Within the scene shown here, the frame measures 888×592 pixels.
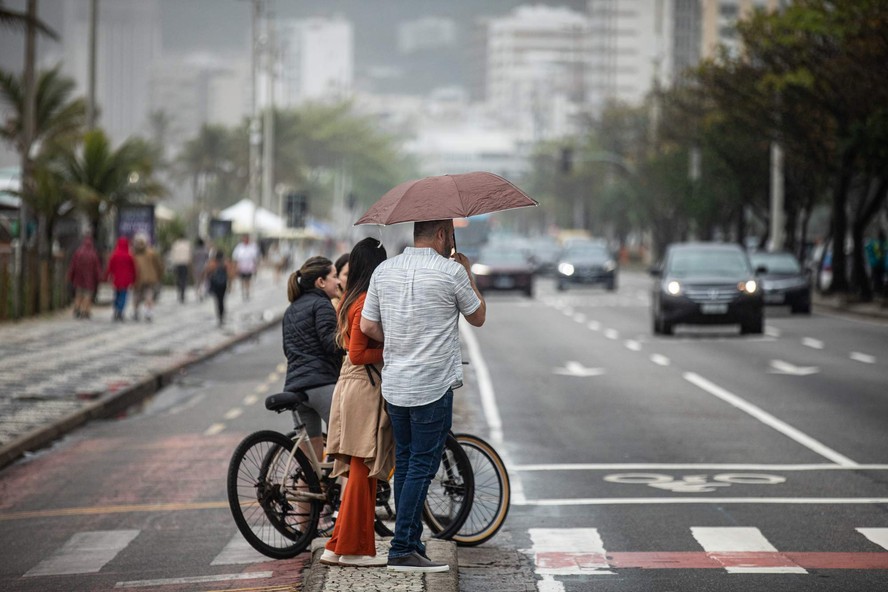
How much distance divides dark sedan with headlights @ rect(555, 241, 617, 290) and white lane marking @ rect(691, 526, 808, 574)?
145ft

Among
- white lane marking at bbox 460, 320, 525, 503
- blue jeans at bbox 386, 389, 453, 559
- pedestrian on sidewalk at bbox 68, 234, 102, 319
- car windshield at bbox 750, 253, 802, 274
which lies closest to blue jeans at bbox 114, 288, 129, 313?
pedestrian on sidewalk at bbox 68, 234, 102, 319

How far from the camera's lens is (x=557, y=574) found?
27.1 ft

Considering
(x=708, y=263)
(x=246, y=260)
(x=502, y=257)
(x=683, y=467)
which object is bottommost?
(x=683, y=467)

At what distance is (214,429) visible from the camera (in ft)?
51.3

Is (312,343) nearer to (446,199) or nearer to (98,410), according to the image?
(446,199)

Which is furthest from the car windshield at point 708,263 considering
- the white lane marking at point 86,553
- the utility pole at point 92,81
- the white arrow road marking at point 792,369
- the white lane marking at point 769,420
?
the white lane marking at point 86,553

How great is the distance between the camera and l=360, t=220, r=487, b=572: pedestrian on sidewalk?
7.47m

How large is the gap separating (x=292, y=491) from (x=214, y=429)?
6969mm

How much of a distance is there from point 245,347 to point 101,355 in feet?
16.0

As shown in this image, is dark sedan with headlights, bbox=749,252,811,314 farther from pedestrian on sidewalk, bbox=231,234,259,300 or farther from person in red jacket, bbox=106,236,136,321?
pedestrian on sidewalk, bbox=231,234,259,300

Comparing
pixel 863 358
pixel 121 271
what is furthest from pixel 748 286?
pixel 121 271

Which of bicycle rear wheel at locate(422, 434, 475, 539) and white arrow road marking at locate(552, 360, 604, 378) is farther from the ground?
bicycle rear wheel at locate(422, 434, 475, 539)

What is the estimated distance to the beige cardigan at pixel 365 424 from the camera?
7.79 metres

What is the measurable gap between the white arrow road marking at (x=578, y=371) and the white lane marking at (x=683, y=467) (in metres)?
8.46
